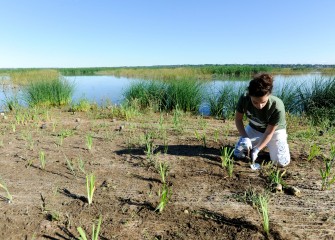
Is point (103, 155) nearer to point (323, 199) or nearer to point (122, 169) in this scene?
point (122, 169)

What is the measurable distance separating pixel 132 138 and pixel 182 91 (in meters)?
3.47

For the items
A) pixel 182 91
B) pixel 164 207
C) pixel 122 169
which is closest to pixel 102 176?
pixel 122 169

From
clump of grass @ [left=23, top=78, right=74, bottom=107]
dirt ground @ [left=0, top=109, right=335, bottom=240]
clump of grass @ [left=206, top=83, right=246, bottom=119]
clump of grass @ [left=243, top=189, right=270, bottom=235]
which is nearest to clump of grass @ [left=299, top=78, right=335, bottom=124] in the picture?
clump of grass @ [left=206, top=83, right=246, bottom=119]

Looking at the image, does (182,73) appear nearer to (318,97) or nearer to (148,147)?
(318,97)

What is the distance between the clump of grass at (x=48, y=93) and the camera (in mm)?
8430

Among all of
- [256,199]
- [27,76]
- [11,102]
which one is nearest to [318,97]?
[256,199]

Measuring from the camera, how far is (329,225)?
2.05m

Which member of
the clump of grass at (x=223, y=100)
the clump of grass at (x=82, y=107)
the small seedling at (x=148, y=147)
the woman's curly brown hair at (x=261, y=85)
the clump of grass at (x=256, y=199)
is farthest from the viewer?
the clump of grass at (x=82, y=107)

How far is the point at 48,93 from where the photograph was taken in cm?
856

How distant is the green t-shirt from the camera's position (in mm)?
3076

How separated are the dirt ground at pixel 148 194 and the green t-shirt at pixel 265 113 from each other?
0.47m

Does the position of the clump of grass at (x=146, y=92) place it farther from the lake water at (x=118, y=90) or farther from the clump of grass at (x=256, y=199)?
the clump of grass at (x=256, y=199)

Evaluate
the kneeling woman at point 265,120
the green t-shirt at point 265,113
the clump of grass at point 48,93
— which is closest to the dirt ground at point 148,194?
the kneeling woman at point 265,120

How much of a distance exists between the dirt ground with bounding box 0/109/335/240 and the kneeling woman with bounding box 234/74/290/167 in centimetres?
19
